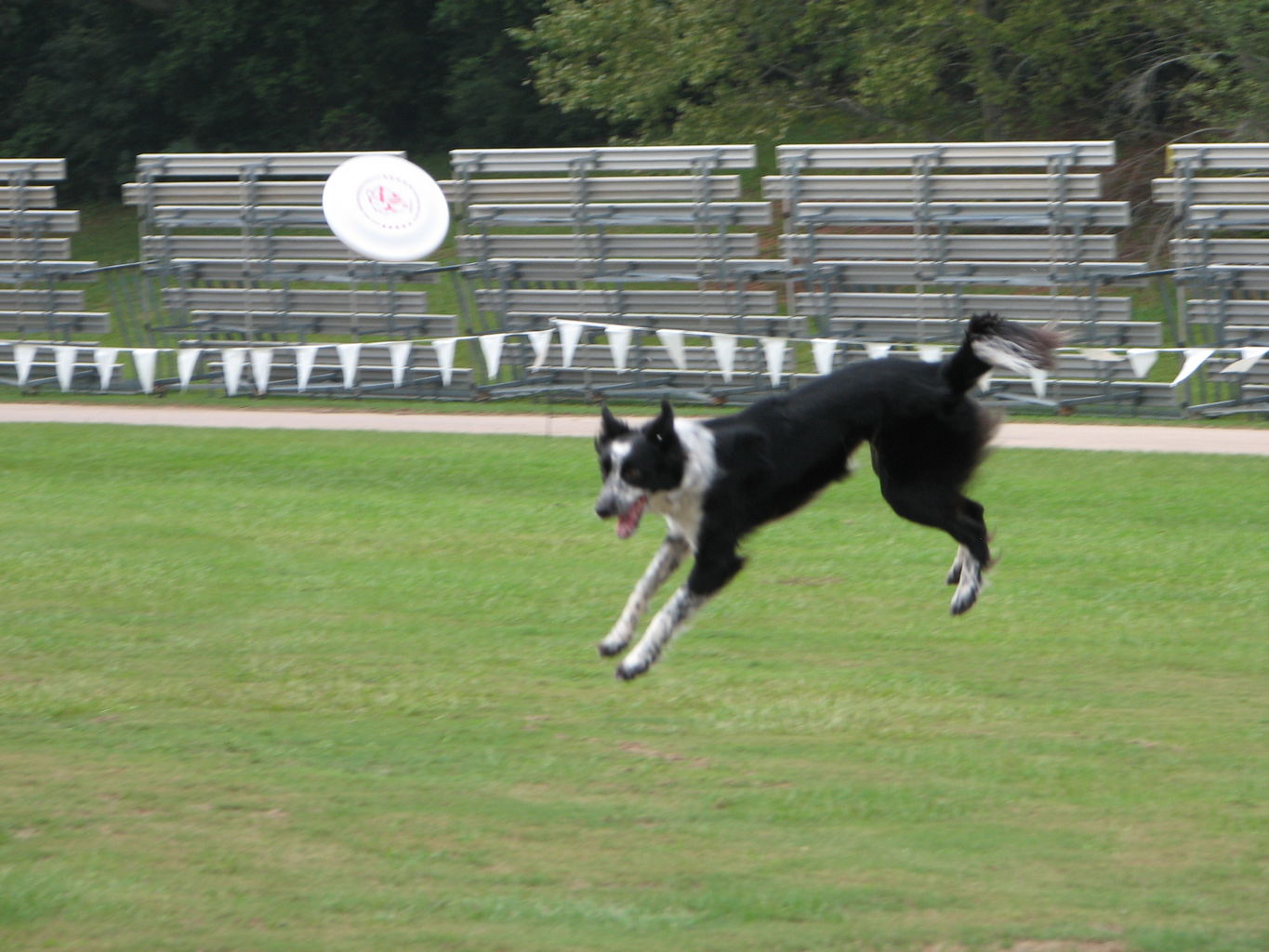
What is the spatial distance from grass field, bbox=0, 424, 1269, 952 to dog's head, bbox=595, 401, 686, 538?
1.00m

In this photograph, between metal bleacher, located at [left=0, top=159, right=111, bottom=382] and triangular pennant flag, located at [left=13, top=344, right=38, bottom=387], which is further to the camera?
metal bleacher, located at [left=0, top=159, right=111, bottom=382]

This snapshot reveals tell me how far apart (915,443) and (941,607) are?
201cm

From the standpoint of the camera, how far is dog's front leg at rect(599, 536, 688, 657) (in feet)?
23.4

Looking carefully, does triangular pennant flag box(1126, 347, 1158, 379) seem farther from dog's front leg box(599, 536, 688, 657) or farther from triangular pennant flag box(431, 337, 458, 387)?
dog's front leg box(599, 536, 688, 657)

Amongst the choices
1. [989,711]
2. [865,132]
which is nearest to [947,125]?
[865,132]

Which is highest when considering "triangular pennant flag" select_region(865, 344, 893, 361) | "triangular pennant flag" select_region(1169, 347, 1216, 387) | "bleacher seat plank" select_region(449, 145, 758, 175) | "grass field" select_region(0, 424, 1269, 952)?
"grass field" select_region(0, 424, 1269, 952)

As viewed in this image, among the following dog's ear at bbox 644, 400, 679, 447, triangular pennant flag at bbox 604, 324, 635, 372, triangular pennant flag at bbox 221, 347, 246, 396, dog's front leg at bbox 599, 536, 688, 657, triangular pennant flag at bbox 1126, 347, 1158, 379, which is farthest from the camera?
triangular pennant flag at bbox 221, 347, 246, 396

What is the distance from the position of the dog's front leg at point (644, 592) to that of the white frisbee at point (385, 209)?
10.3 m

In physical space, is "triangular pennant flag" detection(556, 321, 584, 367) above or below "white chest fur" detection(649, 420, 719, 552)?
below

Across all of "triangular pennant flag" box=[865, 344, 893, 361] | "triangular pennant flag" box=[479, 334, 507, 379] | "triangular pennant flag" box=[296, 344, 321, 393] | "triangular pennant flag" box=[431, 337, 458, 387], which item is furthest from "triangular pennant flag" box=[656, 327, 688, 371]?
"triangular pennant flag" box=[296, 344, 321, 393]

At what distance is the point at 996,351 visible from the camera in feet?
24.9

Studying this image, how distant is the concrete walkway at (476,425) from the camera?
1476 centimetres

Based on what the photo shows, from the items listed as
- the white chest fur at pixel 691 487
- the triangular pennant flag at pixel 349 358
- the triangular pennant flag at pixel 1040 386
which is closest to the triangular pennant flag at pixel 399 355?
the triangular pennant flag at pixel 349 358

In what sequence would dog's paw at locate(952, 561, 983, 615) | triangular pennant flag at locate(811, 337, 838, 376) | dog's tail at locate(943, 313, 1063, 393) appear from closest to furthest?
dog's tail at locate(943, 313, 1063, 393), dog's paw at locate(952, 561, 983, 615), triangular pennant flag at locate(811, 337, 838, 376)
